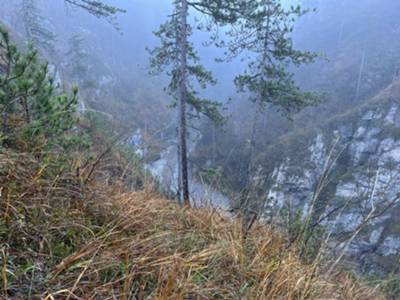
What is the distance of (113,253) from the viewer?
1.68m

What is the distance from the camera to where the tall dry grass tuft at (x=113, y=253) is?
148 cm

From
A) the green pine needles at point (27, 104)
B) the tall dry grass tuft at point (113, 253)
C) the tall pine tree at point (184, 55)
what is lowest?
the tall dry grass tuft at point (113, 253)

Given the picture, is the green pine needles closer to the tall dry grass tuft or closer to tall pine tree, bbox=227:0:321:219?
the tall dry grass tuft

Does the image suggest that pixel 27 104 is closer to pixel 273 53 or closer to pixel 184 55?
pixel 184 55

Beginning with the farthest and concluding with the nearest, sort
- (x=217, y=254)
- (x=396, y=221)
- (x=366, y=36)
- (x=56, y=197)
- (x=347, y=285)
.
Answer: (x=366, y=36) → (x=396, y=221) → (x=347, y=285) → (x=217, y=254) → (x=56, y=197)

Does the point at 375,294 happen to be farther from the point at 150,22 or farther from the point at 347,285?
the point at 150,22

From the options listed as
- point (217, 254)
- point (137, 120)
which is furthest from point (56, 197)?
point (137, 120)

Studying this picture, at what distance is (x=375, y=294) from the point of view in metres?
2.69

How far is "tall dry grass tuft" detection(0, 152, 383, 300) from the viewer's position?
1479 mm

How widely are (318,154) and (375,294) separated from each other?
29.2m

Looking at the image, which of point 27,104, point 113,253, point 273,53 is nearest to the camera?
point 113,253

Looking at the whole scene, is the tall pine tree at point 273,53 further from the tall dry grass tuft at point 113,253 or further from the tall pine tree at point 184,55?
the tall dry grass tuft at point 113,253

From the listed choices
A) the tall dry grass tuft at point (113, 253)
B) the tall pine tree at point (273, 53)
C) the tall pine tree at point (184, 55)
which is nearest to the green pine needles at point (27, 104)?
the tall dry grass tuft at point (113, 253)

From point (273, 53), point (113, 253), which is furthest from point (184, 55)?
point (113, 253)
